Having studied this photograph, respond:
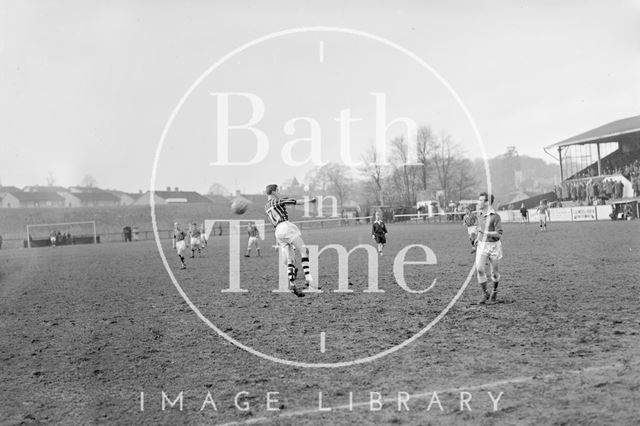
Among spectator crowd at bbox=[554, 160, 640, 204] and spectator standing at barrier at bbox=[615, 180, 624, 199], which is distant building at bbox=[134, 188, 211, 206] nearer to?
spectator crowd at bbox=[554, 160, 640, 204]

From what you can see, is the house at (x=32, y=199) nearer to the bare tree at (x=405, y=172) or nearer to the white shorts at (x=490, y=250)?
the bare tree at (x=405, y=172)

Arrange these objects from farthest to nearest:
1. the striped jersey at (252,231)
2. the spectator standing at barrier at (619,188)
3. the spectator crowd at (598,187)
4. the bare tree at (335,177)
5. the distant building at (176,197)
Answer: the distant building at (176,197), the bare tree at (335,177), the spectator crowd at (598,187), the spectator standing at barrier at (619,188), the striped jersey at (252,231)

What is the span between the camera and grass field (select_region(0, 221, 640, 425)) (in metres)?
6.62

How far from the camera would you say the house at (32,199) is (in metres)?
91.8

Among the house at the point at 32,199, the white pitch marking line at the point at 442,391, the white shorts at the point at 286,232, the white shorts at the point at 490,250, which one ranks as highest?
the house at the point at 32,199

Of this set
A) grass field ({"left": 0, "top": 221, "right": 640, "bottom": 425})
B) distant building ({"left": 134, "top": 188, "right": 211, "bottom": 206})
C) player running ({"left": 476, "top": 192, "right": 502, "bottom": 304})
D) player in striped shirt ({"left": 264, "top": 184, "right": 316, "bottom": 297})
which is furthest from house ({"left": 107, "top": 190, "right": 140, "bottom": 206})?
player running ({"left": 476, "top": 192, "right": 502, "bottom": 304})

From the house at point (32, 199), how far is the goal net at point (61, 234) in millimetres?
24159

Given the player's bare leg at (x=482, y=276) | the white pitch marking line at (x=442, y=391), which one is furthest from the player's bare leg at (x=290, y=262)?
the white pitch marking line at (x=442, y=391)

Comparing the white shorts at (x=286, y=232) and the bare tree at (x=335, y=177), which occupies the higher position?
the bare tree at (x=335, y=177)

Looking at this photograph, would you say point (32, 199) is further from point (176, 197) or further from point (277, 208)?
point (277, 208)

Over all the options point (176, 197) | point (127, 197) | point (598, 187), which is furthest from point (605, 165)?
point (127, 197)

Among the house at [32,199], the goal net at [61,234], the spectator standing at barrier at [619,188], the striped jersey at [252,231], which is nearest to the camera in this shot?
the striped jersey at [252,231]

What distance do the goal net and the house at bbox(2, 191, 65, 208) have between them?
951 inches

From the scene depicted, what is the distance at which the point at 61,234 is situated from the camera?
216ft
